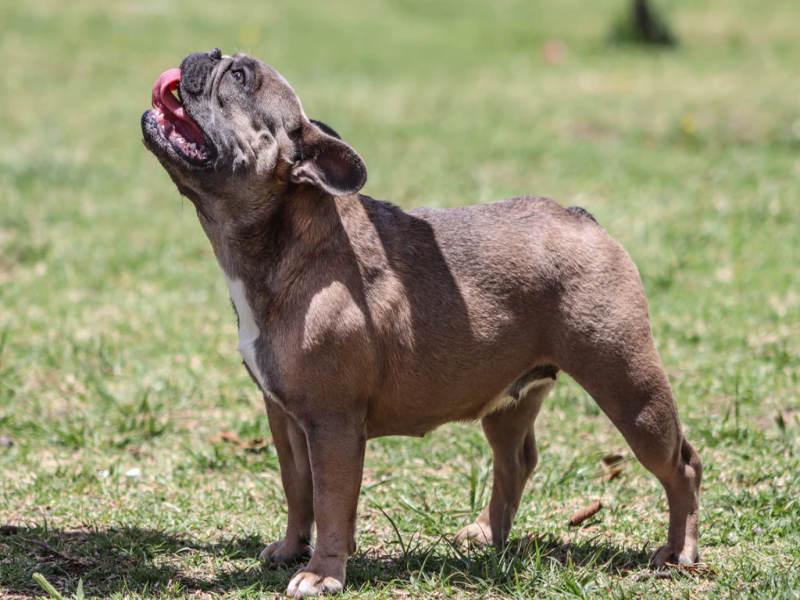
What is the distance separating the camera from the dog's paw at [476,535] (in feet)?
14.8

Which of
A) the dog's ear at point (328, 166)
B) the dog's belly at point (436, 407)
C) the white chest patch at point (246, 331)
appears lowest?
the dog's belly at point (436, 407)

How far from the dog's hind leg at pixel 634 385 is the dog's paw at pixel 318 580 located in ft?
4.06

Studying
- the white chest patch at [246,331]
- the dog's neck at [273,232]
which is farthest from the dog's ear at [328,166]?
the white chest patch at [246,331]

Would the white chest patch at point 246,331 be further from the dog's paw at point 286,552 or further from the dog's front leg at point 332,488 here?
the dog's paw at point 286,552

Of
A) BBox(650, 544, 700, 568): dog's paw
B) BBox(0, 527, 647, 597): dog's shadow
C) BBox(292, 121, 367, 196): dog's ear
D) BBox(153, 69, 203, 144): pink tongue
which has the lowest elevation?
BBox(0, 527, 647, 597): dog's shadow

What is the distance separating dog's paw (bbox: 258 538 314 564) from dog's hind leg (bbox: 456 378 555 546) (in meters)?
0.71

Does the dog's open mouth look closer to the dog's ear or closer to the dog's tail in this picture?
the dog's ear

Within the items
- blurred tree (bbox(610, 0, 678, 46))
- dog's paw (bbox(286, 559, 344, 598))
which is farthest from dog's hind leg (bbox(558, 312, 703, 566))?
blurred tree (bbox(610, 0, 678, 46))

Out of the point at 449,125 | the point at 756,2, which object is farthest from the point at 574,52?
the point at 756,2

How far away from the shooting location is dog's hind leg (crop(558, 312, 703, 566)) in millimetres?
4082

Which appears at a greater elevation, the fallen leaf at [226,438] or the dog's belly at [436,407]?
the dog's belly at [436,407]

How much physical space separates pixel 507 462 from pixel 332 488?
1.04 meters

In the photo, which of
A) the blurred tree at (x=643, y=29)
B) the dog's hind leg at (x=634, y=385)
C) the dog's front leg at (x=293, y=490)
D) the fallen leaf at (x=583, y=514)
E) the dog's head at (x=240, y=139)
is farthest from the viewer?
the blurred tree at (x=643, y=29)

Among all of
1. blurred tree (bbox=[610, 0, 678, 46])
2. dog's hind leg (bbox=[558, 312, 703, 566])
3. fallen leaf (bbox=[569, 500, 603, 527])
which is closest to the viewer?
dog's hind leg (bbox=[558, 312, 703, 566])
